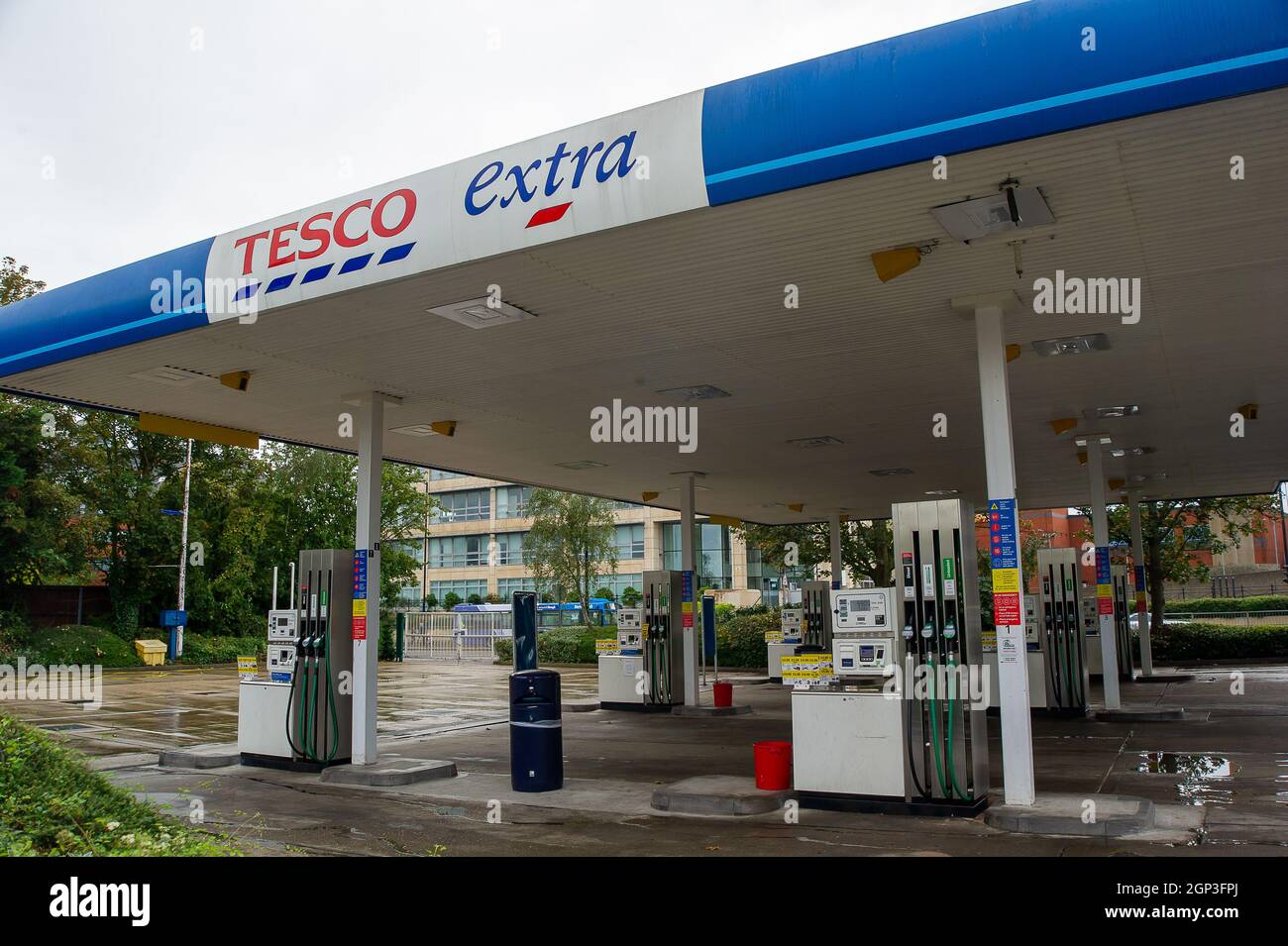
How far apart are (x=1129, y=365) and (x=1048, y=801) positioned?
5221mm

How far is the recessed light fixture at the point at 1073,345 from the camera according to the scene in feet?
32.3

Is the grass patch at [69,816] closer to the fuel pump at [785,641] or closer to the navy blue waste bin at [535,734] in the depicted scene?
the navy blue waste bin at [535,734]

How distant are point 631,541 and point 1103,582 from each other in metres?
49.7

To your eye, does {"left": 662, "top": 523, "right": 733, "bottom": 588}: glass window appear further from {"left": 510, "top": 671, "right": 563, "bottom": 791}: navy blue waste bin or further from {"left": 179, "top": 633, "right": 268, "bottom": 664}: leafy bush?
{"left": 510, "top": 671, "right": 563, "bottom": 791}: navy blue waste bin

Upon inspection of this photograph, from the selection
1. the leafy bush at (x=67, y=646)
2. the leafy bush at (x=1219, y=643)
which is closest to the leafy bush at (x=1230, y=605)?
the leafy bush at (x=1219, y=643)

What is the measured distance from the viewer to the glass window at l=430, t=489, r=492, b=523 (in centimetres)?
7044

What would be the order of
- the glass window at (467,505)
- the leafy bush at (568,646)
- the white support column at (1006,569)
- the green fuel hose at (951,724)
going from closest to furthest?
the white support column at (1006,569) < the green fuel hose at (951,724) < the leafy bush at (568,646) < the glass window at (467,505)

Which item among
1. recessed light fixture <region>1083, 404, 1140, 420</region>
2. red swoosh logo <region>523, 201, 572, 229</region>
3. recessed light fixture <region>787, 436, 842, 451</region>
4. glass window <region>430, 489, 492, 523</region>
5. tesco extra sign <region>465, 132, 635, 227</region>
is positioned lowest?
recessed light fixture <region>787, 436, 842, 451</region>

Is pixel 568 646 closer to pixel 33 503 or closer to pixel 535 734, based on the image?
pixel 33 503

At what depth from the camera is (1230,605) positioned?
44500 mm

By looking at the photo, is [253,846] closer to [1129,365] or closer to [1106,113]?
[1106,113]

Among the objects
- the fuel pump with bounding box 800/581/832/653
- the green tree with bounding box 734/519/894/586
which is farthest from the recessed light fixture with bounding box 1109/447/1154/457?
the green tree with bounding box 734/519/894/586

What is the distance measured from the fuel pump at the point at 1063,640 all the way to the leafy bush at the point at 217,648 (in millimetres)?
24973

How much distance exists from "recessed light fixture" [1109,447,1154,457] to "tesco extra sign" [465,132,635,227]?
1274 cm
